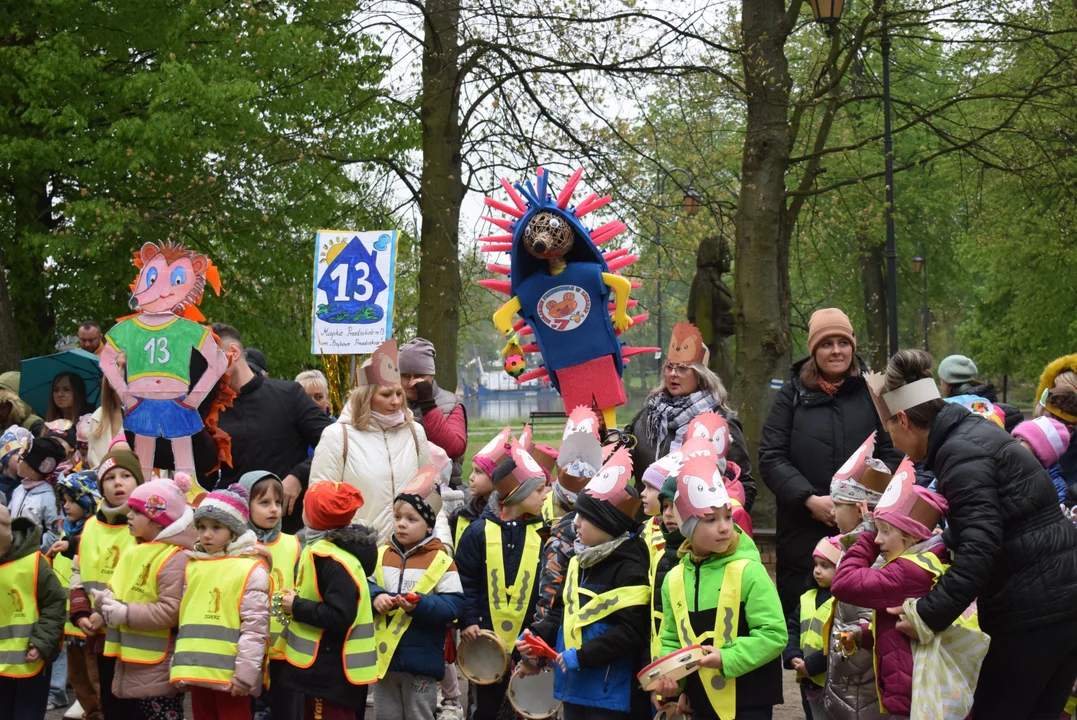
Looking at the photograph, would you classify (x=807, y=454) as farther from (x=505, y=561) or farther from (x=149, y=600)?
(x=149, y=600)

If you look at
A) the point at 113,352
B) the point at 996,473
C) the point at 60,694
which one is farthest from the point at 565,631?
the point at 60,694

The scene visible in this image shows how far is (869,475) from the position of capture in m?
5.73

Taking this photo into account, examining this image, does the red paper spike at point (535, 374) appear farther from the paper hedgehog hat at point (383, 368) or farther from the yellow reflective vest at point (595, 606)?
the yellow reflective vest at point (595, 606)

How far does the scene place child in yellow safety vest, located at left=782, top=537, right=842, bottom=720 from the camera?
5691 mm

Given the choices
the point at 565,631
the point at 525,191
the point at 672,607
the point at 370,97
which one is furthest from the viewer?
the point at 370,97

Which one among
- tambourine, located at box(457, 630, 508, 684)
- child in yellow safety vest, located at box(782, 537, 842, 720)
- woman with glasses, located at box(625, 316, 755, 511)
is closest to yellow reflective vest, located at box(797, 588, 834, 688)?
child in yellow safety vest, located at box(782, 537, 842, 720)

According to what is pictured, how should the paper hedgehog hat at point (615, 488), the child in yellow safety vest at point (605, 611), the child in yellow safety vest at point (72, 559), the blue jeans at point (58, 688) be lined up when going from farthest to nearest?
the blue jeans at point (58, 688), the child in yellow safety vest at point (72, 559), the paper hedgehog hat at point (615, 488), the child in yellow safety vest at point (605, 611)

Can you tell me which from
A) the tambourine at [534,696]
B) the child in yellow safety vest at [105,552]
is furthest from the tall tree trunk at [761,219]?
the child in yellow safety vest at [105,552]

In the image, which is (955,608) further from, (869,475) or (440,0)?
(440,0)

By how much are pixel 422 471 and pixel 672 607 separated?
6.37 feet

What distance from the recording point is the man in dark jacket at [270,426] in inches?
284

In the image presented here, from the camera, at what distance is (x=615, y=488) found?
5.62m

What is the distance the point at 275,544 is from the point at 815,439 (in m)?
2.70

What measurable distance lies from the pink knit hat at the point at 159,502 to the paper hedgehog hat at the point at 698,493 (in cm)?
261
